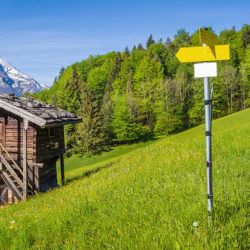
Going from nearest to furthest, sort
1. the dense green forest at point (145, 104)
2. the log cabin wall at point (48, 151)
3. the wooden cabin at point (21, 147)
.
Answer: the wooden cabin at point (21, 147)
the log cabin wall at point (48, 151)
the dense green forest at point (145, 104)

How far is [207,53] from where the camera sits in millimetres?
3416

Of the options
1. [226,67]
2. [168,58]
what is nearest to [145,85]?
[226,67]

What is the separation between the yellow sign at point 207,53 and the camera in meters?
3.38

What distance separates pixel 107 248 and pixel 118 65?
8226cm

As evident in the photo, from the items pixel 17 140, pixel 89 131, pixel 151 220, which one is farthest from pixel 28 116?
pixel 89 131

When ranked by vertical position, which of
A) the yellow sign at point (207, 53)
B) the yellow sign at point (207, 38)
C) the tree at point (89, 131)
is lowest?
the tree at point (89, 131)

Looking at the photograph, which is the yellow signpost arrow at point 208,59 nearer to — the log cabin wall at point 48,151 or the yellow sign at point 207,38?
the yellow sign at point 207,38

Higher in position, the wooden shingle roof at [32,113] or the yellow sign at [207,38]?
the yellow sign at [207,38]

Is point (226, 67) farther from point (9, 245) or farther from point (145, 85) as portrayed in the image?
point (9, 245)

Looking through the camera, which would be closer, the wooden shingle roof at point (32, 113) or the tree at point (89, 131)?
the wooden shingle roof at point (32, 113)

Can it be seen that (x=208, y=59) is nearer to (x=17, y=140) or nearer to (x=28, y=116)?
(x=28, y=116)

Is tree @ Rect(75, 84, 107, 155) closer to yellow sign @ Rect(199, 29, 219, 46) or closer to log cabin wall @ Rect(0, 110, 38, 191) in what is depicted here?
log cabin wall @ Rect(0, 110, 38, 191)

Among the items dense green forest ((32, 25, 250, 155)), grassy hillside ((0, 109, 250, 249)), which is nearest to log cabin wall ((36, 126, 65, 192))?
grassy hillside ((0, 109, 250, 249))

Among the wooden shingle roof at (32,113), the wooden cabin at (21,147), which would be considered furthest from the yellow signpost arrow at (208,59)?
the wooden cabin at (21,147)
